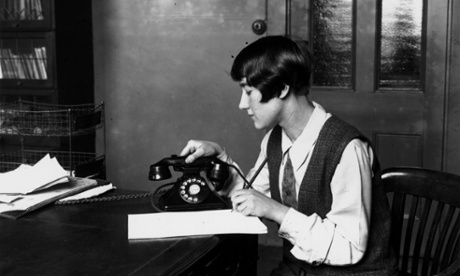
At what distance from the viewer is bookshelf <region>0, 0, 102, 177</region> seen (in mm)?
3779

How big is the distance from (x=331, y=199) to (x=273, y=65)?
0.41m

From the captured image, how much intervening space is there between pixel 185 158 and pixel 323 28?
1.89m

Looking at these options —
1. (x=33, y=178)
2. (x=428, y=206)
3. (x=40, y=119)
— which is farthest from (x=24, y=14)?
(x=428, y=206)

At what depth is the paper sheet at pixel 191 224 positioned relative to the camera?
65.1 inches

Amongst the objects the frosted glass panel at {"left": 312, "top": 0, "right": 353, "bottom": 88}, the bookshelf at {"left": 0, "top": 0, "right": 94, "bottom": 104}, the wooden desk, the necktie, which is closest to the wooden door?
the frosted glass panel at {"left": 312, "top": 0, "right": 353, "bottom": 88}

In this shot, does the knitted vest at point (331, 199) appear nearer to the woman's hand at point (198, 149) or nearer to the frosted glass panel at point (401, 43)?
the woman's hand at point (198, 149)

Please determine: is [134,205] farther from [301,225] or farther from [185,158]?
[301,225]

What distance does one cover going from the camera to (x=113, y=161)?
13.6ft

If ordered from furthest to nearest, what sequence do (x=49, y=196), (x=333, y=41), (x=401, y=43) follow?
(x=333, y=41) → (x=401, y=43) → (x=49, y=196)

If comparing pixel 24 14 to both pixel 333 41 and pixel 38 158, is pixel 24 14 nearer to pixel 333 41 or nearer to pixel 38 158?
pixel 38 158

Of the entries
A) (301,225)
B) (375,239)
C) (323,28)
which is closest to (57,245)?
(301,225)

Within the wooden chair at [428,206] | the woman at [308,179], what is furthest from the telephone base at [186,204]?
the wooden chair at [428,206]

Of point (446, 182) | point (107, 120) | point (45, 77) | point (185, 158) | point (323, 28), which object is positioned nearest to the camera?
point (446, 182)

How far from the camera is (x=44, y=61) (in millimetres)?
3820
